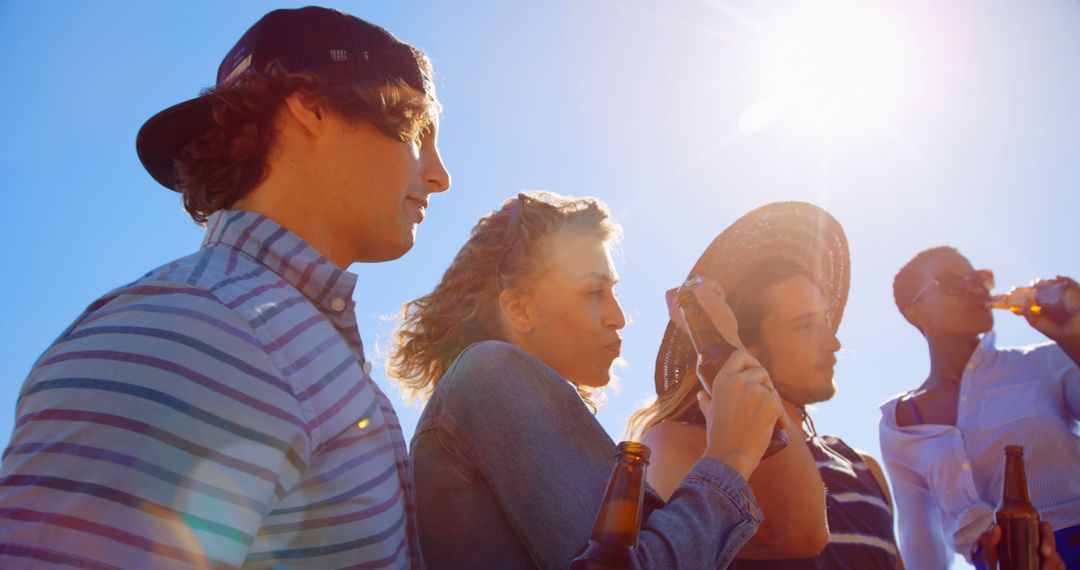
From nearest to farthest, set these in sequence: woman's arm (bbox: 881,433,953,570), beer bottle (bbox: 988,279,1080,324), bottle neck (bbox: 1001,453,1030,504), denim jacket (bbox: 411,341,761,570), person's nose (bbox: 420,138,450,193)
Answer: denim jacket (bbox: 411,341,761,570) → person's nose (bbox: 420,138,450,193) → bottle neck (bbox: 1001,453,1030,504) → woman's arm (bbox: 881,433,953,570) → beer bottle (bbox: 988,279,1080,324)

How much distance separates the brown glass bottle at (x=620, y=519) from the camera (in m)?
1.42

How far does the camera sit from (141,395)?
1208 mm

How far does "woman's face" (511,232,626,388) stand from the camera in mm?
3209

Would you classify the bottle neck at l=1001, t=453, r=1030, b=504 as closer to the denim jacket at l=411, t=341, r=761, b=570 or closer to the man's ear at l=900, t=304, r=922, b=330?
the denim jacket at l=411, t=341, r=761, b=570

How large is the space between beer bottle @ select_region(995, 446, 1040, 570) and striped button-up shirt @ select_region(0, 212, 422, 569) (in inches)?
80.9

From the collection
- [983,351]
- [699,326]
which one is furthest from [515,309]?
[983,351]

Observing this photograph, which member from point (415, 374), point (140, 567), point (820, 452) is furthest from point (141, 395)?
point (820, 452)

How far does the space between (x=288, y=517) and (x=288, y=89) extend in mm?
1112

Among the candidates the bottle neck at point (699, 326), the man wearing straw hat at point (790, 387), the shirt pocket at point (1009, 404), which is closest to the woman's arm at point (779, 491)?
the man wearing straw hat at point (790, 387)

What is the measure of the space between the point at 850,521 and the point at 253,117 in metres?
2.58

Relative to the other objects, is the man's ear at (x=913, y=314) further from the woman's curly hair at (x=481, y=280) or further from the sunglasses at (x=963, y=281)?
the woman's curly hair at (x=481, y=280)

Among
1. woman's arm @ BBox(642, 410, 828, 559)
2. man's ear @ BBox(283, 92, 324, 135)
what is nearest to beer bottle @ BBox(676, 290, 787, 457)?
woman's arm @ BBox(642, 410, 828, 559)

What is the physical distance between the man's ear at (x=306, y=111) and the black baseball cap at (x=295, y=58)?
78mm

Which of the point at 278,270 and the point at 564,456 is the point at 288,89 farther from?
the point at 564,456
